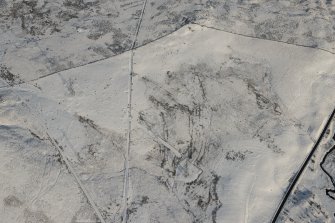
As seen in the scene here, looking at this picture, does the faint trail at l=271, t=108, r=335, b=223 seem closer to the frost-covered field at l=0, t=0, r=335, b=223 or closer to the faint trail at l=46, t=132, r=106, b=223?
the frost-covered field at l=0, t=0, r=335, b=223

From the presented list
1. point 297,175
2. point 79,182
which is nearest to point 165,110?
point 79,182

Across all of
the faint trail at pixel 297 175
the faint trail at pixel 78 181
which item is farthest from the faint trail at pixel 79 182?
the faint trail at pixel 297 175

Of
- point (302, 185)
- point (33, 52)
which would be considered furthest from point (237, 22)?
point (33, 52)

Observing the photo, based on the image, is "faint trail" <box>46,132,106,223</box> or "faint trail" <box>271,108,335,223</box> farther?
"faint trail" <box>271,108,335,223</box>

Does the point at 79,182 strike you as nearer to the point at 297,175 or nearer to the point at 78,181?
the point at 78,181

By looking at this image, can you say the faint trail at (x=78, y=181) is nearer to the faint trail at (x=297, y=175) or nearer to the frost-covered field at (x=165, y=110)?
the frost-covered field at (x=165, y=110)

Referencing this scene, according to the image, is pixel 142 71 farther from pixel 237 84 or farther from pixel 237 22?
pixel 237 22

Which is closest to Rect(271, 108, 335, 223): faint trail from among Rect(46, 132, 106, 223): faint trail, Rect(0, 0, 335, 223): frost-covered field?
Rect(0, 0, 335, 223): frost-covered field

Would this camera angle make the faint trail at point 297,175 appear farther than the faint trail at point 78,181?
Yes
